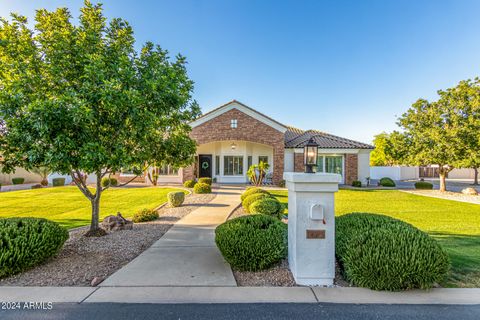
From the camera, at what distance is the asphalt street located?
10.3ft

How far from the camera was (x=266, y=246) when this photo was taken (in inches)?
175

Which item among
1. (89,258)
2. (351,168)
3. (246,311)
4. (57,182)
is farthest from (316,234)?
(57,182)

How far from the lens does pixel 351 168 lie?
73.0ft

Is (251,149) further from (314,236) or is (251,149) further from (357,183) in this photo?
(314,236)

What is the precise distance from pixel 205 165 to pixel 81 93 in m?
18.4

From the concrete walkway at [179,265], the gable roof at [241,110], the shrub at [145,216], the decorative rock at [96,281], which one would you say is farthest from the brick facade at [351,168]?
the decorative rock at [96,281]

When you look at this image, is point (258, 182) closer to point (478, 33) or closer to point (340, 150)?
point (340, 150)

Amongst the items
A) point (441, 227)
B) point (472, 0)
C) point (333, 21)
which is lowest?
point (441, 227)

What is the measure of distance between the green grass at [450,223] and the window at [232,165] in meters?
8.68

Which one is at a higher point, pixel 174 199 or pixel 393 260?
pixel 393 260

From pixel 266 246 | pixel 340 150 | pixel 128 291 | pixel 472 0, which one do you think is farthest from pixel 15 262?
pixel 340 150

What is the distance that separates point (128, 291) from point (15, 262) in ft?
7.44

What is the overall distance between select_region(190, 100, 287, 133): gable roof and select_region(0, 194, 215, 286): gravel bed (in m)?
13.9

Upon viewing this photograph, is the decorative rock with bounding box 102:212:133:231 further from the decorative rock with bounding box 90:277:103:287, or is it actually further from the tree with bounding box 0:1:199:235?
the decorative rock with bounding box 90:277:103:287
